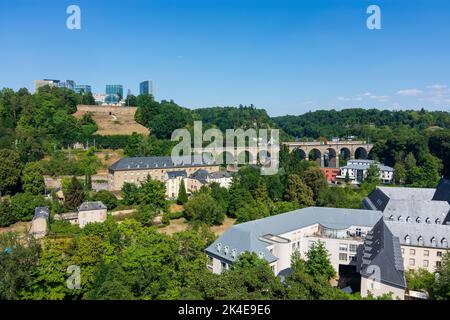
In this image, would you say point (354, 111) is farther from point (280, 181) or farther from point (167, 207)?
point (167, 207)

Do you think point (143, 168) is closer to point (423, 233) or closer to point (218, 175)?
point (218, 175)

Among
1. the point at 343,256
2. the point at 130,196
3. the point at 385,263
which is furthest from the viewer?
the point at 130,196

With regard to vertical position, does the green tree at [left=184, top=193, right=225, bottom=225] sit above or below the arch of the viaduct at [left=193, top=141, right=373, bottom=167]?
below

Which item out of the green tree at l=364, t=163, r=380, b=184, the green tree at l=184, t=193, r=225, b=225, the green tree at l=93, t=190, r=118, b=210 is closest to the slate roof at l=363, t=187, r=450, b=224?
the green tree at l=184, t=193, r=225, b=225

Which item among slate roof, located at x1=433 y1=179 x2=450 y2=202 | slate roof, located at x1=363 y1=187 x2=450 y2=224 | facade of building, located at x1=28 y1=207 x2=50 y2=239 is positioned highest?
slate roof, located at x1=433 y1=179 x2=450 y2=202

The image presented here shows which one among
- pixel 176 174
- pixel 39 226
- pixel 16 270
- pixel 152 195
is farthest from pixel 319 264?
pixel 176 174

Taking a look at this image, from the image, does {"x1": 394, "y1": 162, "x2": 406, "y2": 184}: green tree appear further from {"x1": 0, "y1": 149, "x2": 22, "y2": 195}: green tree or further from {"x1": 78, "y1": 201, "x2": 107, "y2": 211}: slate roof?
{"x1": 0, "y1": 149, "x2": 22, "y2": 195}: green tree
